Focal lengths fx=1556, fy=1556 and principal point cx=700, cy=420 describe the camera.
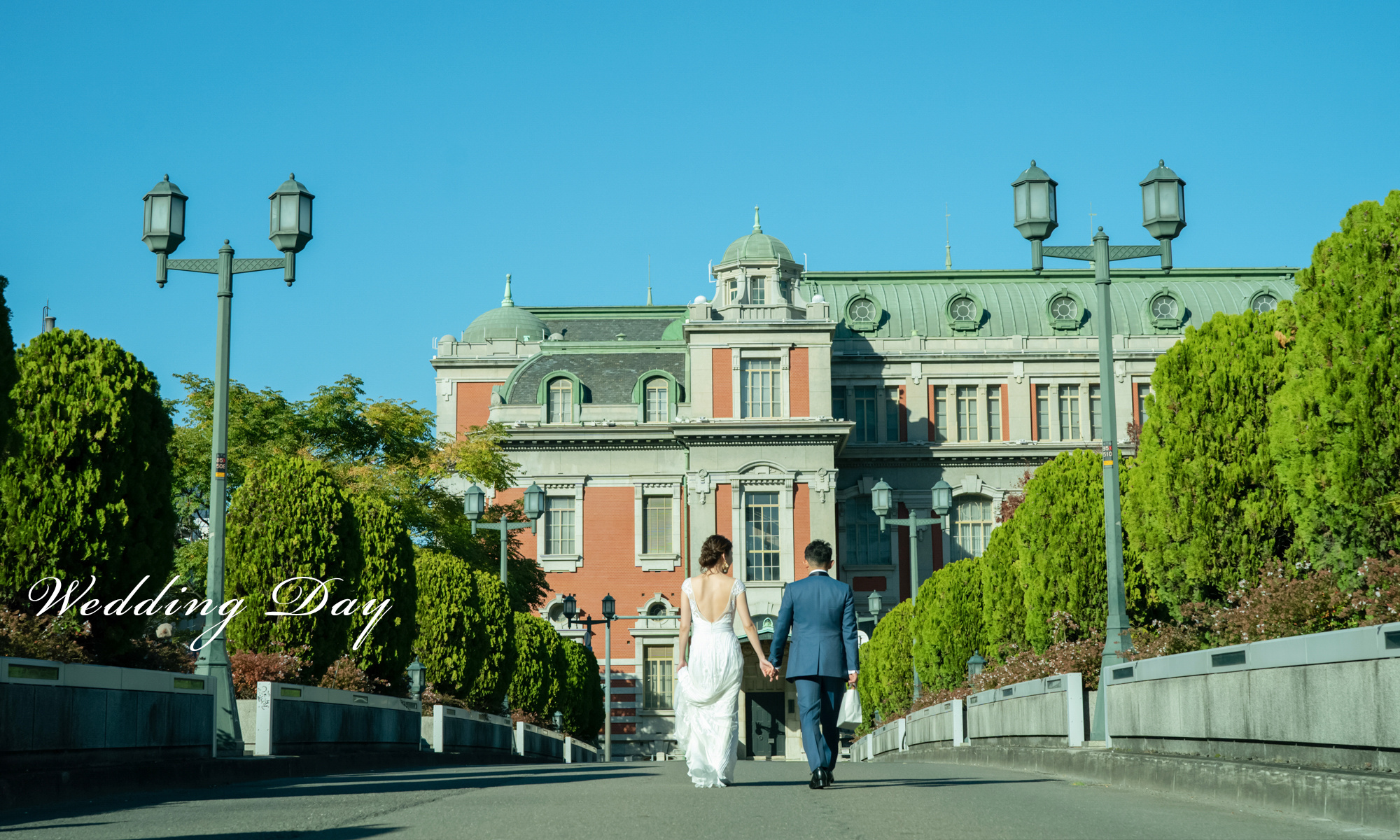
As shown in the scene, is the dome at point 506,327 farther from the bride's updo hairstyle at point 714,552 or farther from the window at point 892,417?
the bride's updo hairstyle at point 714,552

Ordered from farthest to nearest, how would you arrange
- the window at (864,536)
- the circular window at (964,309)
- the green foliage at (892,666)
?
the circular window at (964,309), the window at (864,536), the green foliage at (892,666)

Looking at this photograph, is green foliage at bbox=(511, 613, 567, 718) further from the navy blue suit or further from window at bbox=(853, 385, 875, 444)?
window at bbox=(853, 385, 875, 444)

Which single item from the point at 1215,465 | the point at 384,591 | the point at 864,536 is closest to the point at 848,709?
the point at 1215,465

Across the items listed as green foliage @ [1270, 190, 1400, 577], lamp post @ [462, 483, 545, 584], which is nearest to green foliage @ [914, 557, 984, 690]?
lamp post @ [462, 483, 545, 584]

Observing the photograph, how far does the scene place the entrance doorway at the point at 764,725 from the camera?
6094 centimetres

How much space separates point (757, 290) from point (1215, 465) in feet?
136

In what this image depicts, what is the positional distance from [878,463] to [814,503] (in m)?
5.88

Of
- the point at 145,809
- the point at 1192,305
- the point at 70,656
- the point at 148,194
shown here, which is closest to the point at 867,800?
the point at 145,809

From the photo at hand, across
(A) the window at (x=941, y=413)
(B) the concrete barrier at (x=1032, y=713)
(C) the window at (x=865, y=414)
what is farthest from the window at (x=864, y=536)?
(B) the concrete barrier at (x=1032, y=713)

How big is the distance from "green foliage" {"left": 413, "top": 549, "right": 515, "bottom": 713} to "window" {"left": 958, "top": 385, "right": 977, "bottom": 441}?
113ft

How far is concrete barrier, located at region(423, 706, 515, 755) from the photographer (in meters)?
23.7

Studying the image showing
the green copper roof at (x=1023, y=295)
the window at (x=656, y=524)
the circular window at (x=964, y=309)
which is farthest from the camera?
the circular window at (x=964, y=309)

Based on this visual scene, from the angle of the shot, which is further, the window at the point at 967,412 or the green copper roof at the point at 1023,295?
the green copper roof at the point at 1023,295

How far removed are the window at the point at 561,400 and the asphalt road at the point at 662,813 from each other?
154 ft
